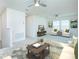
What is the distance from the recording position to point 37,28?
32.7 ft

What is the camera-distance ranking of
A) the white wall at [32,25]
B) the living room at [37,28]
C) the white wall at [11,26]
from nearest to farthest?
the living room at [37,28] → the white wall at [11,26] → the white wall at [32,25]

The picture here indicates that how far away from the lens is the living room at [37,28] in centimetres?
400

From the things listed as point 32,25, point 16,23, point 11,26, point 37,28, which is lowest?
point 37,28

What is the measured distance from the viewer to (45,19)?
463 inches

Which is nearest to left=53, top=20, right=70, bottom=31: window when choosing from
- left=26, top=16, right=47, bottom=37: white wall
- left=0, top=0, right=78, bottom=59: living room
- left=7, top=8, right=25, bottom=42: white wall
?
left=0, top=0, right=78, bottom=59: living room

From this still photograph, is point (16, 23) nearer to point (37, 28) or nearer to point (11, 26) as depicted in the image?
point (11, 26)

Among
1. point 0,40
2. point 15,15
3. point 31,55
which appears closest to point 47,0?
point 15,15

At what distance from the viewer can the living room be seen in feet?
13.1

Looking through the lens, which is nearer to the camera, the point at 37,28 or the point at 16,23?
the point at 16,23

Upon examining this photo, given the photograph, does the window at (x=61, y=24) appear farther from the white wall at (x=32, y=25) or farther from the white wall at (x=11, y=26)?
the white wall at (x=11, y=26)

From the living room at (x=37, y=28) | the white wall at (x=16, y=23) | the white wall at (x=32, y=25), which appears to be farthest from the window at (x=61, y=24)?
the white wall at (x=16, y=23)

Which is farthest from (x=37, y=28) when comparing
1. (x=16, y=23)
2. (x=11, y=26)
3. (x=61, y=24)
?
(x=11, y=26)

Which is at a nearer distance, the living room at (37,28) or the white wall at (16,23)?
the living room at (37,28)

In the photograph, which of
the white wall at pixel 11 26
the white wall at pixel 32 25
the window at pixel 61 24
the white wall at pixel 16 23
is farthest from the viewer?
the window at pixel 61 24
